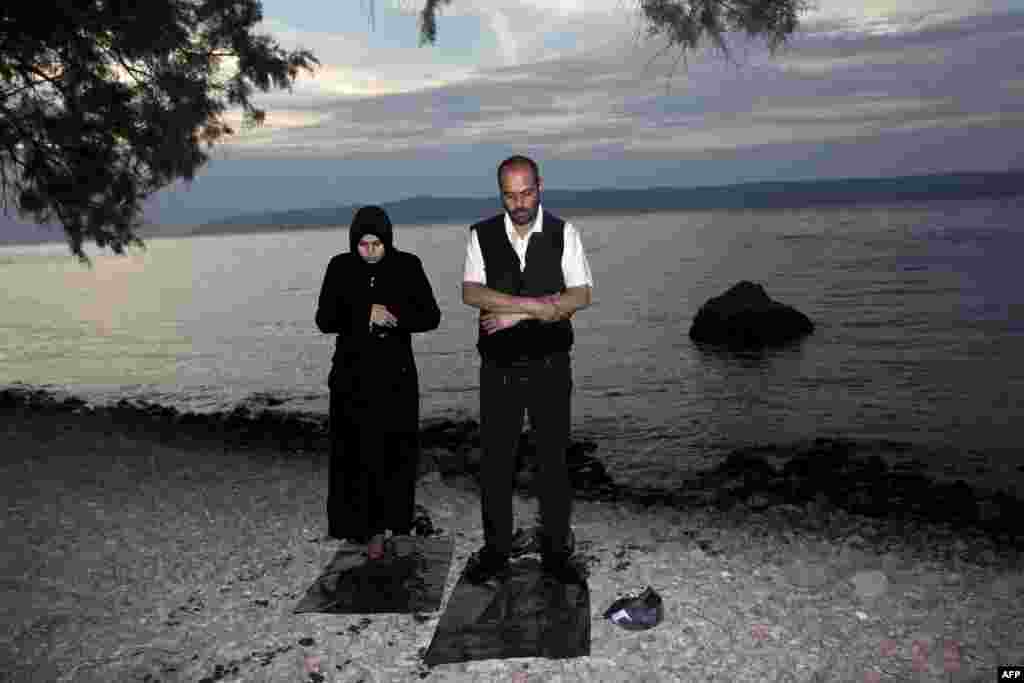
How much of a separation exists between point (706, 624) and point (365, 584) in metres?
2.40

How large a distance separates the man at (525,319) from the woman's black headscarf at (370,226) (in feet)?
1.89

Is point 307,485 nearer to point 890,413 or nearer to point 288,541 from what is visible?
point 288,541

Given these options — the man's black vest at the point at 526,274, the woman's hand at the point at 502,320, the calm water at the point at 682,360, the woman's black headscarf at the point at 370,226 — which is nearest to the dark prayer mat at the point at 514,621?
the man's black vest at the point at 526,274

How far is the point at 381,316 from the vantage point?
5363 millimetres

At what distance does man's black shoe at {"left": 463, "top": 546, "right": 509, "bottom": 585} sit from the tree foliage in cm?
938

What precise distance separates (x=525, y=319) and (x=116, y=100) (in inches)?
392

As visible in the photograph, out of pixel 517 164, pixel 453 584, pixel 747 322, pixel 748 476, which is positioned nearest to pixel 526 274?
pixel 517 164

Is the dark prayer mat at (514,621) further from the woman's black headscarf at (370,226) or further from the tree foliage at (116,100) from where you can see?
the tree foliage at (116,100)

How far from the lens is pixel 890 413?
1641 cm

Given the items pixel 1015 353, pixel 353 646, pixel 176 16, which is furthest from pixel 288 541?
pixel 1015 353

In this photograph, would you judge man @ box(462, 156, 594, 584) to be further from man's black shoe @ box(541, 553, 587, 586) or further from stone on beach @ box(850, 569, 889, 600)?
stone on beach @ box(850, 569, 889, 600)

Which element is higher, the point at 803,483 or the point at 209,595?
the point at 209,595

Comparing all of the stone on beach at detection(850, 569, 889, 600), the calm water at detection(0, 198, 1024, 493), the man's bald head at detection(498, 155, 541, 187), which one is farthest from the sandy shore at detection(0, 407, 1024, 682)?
the calm water at detection(0, 198, 1024, 493)

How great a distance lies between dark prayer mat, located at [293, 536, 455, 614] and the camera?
554 centimetres
